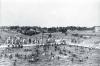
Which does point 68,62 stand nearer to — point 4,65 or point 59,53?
point 59,53

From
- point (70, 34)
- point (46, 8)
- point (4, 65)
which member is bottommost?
point (4, 65)

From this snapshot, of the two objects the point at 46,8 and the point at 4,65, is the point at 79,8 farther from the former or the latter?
the point at 4,65

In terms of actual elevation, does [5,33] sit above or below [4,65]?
above

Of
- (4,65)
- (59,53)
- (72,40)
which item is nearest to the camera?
(4,65)

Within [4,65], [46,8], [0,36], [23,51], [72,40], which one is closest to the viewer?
[4,65]

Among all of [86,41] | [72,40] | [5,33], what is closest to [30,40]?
[5,33]

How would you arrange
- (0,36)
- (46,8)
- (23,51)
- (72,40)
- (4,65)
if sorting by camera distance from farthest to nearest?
1. (72,40)
2. (0,36)
3. (23,51)
4. (46,8)
5. (4,65)

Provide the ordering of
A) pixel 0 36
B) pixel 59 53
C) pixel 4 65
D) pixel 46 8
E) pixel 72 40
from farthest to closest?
pixel 72 40, pixel 0 36, pixel 59 53, pixel 46 8, pixel 4 65

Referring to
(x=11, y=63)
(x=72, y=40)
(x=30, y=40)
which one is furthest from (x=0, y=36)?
(x=72, y=40)

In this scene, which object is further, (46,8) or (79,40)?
(79,40)
